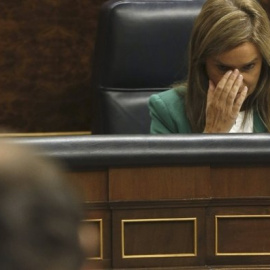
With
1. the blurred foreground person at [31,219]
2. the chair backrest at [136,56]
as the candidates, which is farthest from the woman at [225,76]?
the blurred foreground person at [31,219]

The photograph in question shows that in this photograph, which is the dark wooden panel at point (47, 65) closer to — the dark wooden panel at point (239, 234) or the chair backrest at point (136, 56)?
the chair backrest at point (136, 56)

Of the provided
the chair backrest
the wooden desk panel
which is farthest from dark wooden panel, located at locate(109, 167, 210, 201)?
the chair backrest

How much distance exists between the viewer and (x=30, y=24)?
303 centimetres

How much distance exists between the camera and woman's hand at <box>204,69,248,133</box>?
1996 mm

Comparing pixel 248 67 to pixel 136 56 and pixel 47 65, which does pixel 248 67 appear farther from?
pixel 47 65

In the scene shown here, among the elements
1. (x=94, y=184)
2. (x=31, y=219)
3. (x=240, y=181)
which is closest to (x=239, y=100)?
(x=240, y=181)

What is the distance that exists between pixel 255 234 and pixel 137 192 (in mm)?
229

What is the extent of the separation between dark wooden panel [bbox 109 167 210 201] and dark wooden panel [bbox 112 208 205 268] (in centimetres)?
3

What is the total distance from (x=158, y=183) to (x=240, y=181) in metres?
0.15

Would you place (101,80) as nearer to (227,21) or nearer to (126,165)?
(227,21)

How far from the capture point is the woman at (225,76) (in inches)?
79.4

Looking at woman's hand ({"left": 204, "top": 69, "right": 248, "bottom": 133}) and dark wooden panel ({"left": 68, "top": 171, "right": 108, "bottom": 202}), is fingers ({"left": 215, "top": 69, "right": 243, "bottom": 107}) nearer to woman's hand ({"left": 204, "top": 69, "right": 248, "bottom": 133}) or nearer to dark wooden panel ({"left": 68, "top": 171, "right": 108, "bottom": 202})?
woman's hand ({"left": 204, "top": 69, "right": 248, "bottom": 133})

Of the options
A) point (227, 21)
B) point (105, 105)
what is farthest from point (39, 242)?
point (105, 105)

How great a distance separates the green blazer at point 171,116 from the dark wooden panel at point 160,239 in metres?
0.46
